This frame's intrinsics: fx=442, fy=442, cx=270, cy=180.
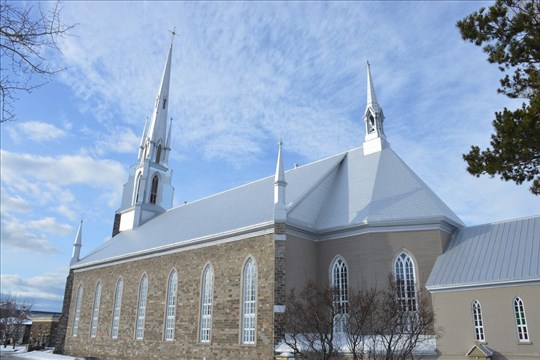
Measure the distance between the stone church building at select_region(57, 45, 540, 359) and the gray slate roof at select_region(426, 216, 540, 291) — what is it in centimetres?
5

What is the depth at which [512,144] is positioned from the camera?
10117 millimetres

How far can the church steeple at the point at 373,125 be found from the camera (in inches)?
1052

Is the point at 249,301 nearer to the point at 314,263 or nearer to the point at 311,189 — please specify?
the point at 314,263

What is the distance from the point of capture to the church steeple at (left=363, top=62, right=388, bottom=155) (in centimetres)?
2672

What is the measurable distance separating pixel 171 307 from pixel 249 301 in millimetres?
7052

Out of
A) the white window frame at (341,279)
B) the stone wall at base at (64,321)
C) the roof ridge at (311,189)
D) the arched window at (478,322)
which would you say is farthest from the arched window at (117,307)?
the arched window at (478,322)

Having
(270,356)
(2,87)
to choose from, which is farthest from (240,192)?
(2,87)

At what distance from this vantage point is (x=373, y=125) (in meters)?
27.4

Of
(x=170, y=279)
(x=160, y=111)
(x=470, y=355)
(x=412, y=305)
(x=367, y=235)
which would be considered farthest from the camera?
(x=160, y=111)

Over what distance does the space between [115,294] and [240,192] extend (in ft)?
38.2

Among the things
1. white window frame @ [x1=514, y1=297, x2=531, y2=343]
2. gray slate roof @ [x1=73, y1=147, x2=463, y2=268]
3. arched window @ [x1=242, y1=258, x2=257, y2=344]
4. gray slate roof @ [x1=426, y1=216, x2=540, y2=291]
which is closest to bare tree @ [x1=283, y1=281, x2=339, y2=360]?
arched window @ [x1=242, y1=258, x2=257, y2=344]

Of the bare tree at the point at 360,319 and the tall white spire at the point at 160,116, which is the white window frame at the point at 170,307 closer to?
the bare tree at the point at 360,319

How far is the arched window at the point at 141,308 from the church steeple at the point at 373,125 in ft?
54.9

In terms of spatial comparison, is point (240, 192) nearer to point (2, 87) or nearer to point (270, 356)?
point (270, 356)
